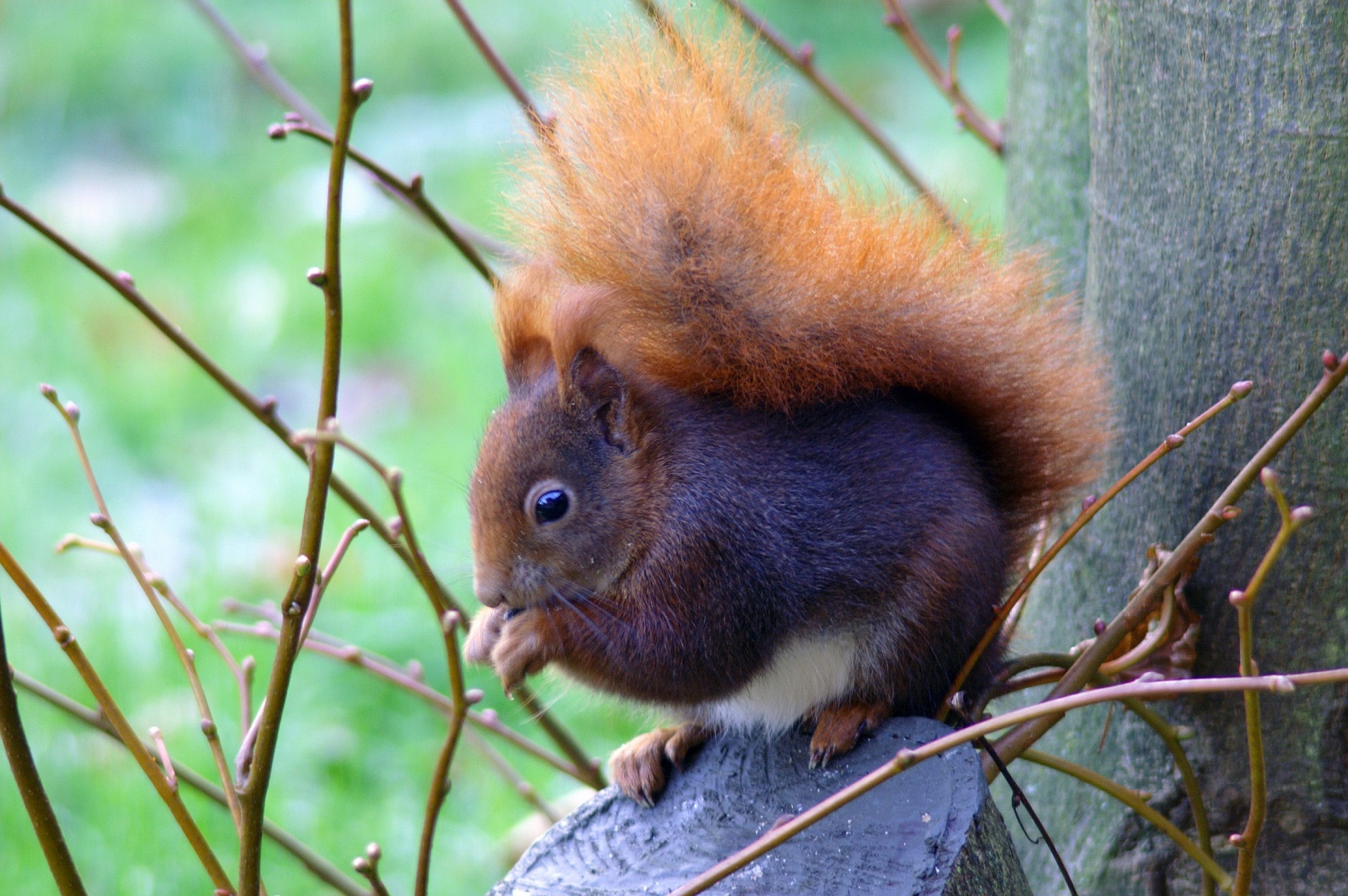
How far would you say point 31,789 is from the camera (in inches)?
30.4

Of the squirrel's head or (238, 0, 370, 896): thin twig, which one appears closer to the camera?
(238, 0, 370, 896): thin twig

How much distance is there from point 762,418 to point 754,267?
4.7 inches

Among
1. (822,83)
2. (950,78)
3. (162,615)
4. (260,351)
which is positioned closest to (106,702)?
(162,615)

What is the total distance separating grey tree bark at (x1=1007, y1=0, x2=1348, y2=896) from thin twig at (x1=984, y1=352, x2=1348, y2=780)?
0.22 feet

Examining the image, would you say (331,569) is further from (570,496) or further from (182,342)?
(570,496)

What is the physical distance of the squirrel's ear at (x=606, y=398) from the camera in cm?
109

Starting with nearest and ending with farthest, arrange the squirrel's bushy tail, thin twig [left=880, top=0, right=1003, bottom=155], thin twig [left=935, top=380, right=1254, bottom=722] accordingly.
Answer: thin twig [left=935, top=380, right=1254, bottom=722]
the squirrel's bushy tail
thin twig [left=880, top=0, right=1003, bottom=155]

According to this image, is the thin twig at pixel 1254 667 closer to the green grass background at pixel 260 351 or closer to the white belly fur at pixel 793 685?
the white belly fur at pixel 793 685

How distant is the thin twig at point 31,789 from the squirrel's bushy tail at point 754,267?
467mm

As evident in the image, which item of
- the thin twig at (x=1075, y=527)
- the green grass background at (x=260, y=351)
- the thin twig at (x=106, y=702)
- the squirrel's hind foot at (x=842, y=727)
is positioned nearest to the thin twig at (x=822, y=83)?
the green grass background at (x=260, y=351)

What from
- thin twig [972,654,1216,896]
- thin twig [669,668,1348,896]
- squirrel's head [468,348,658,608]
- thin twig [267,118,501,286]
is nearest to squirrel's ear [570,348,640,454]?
squirrel's head [468,348,658,608]

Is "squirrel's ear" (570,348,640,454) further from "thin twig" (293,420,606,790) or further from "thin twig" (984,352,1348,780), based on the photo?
"thin twig" (984,352,1348,780)

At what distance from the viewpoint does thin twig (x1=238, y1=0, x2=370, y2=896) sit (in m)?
0.66

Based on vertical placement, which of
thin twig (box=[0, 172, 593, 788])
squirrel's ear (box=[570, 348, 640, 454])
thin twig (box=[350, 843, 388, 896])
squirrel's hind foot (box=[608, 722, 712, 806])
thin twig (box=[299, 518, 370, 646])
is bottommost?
squirrel's hind foot (box=[608, 722, 712, 806])
